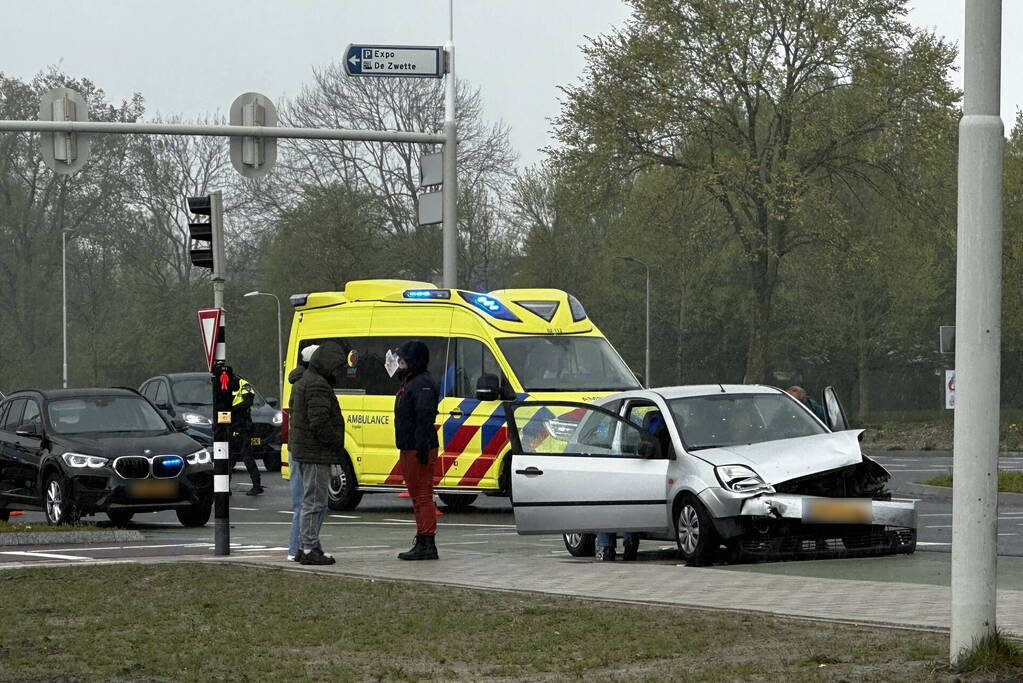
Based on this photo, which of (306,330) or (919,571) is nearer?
(919,571)

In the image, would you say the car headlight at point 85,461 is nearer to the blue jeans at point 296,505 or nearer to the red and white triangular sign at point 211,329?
the red and white triangular sign at point 211,329

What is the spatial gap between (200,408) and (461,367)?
10.0m

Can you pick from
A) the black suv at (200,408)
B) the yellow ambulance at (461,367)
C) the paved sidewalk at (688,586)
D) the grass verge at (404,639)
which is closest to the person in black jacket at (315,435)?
the paved sidewalk at (688,586)

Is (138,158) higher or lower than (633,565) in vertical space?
higher

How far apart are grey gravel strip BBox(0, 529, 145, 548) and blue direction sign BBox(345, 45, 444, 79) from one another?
8.64 metres

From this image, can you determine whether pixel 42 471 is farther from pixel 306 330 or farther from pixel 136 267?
pixel 136 267

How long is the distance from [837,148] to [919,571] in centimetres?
3539

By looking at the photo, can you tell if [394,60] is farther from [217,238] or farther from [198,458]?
[217,238]

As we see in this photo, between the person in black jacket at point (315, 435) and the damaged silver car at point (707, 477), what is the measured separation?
1.61 meters

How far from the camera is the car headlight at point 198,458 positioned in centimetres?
1887

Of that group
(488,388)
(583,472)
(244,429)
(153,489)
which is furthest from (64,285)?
(583,472)

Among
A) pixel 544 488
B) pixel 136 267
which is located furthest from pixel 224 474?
A: pixel 136 267

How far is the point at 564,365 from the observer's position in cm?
2006

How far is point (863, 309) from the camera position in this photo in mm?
60562
